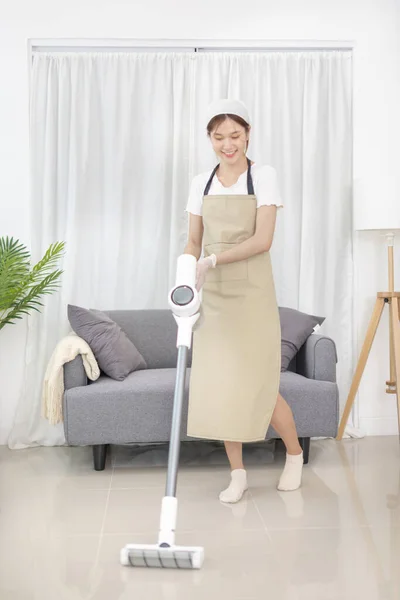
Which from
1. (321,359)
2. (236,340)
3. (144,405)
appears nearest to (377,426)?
(321,359)

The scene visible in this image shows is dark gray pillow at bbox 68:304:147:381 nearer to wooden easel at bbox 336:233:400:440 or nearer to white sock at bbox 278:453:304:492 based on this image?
white sock at bbox 278:453:304:492

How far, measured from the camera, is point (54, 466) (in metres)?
4.00

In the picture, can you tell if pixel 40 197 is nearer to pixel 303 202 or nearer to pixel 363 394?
pixel 303 202

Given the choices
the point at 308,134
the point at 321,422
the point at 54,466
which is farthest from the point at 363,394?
the point at 54,466

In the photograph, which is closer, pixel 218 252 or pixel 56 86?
pixel 218 252

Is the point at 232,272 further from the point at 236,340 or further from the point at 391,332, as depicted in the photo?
the point at 391,332

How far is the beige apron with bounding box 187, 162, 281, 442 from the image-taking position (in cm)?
312

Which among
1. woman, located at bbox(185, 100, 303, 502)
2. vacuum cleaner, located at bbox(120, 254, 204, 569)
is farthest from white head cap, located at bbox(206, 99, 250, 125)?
vacuum cleaner, located at bbox(120, 254, 204, 569)

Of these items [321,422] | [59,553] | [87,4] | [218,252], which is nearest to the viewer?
[59,553]

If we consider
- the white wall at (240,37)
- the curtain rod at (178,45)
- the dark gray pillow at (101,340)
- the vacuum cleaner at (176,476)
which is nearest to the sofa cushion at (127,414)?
the dark gray pillow at (101,340)

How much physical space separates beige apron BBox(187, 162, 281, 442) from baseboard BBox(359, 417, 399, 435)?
5.70ft

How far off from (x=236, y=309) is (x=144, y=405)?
0.92 meters

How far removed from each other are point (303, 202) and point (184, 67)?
3.54 feet

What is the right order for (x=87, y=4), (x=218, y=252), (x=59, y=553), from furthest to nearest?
(x=87, y=4) → (x=218, y=252) → (x=59, y=553)
